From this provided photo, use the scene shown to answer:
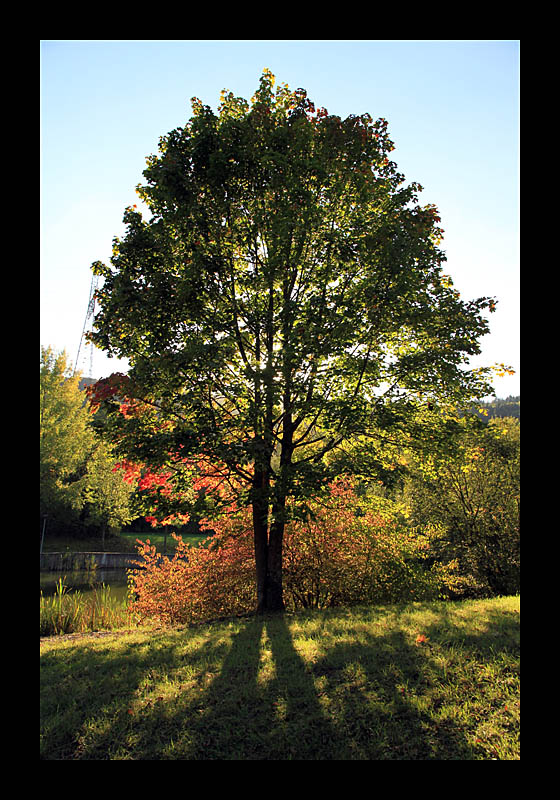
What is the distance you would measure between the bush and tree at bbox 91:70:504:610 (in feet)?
10.4

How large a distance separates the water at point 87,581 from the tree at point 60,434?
21.4 ft

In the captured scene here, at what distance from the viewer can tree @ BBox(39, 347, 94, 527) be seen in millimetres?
28281

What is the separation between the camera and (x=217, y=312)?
882cm

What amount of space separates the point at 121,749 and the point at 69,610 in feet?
28.5

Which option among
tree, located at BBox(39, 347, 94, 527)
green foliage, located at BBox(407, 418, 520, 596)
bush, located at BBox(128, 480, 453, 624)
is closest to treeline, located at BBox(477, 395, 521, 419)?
green foliage, located at BBox(407, 418, 520, 596)

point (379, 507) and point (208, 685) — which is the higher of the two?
point (379, 507)

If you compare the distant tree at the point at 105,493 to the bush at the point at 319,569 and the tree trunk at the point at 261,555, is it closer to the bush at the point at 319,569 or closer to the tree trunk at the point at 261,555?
the bush at the point at 319,569

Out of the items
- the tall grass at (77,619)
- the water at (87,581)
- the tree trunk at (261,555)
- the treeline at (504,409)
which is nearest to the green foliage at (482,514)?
the treeline at (504,409)

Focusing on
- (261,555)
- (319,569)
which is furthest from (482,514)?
(261,555)

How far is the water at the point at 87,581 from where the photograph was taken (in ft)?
63.6

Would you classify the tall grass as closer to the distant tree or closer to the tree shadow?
the tree shadow
